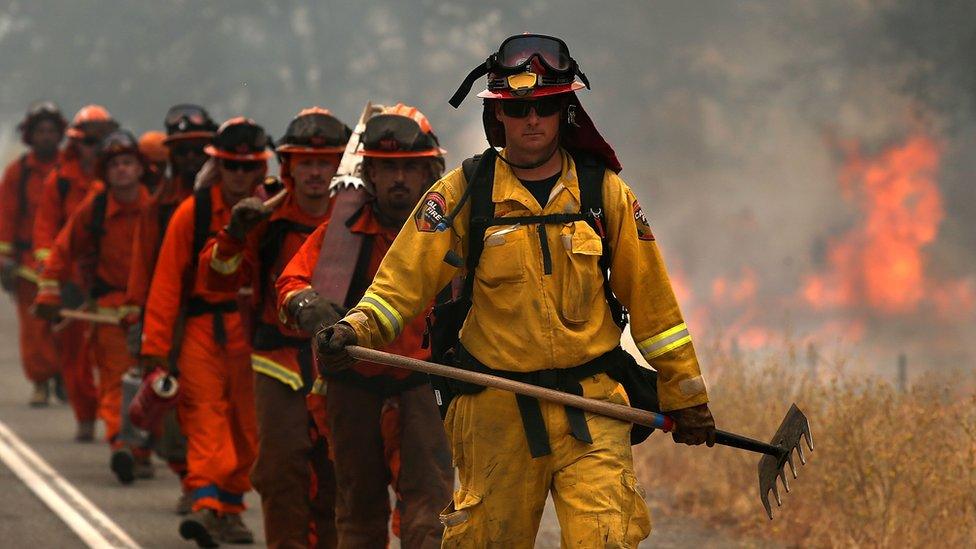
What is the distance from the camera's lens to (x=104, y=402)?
42.0 ft

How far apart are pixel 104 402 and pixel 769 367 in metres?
4.70

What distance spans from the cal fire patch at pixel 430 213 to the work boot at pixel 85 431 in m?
8.37

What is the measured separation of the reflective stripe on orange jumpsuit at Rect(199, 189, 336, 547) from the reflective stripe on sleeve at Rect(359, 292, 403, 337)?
6.48 ft

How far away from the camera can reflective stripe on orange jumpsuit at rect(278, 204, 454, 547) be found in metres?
7.37

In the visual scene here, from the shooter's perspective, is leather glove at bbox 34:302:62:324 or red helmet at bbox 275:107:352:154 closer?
red helmet at bbox 275:107:352:154

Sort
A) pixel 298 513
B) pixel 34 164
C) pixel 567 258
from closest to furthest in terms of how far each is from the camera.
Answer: pixel 567 258 < pixel 298 513 < pixel 34 164

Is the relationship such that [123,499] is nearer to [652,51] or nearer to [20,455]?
[20,455]

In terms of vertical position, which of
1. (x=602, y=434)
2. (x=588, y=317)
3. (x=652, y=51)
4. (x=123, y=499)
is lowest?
(x=123, y=499)

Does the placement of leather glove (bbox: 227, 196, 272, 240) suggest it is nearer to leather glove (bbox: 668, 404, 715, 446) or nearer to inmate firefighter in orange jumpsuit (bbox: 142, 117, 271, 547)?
inmate firefighter in orange jumpsuit (bbox: 142, 117, 271, 547)

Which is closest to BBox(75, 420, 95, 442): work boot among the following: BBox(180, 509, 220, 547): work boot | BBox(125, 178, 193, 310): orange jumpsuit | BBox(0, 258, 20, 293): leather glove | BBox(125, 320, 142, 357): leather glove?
BBox(0, 258, 20, 293): leather glove

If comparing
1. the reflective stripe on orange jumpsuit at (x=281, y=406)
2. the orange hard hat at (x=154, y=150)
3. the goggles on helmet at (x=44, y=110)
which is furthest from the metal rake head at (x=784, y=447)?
the goggles on helmet at (x=44, y=110)

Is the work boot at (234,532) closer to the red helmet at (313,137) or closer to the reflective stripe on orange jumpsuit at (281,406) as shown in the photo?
the reflective stripe on orange jumpsuit at (281,406)

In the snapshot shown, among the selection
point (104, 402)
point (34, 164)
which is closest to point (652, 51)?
point (34, 164)

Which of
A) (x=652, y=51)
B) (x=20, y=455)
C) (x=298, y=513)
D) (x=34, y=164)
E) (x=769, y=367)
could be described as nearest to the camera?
(x=298, y=513)
